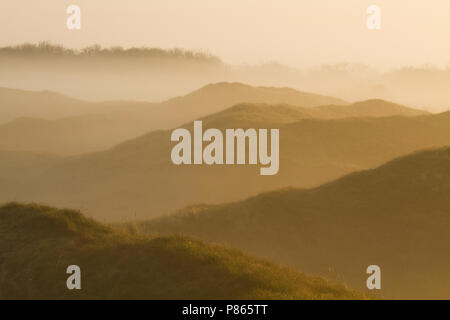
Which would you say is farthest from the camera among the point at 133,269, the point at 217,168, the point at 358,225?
the point at 217,168

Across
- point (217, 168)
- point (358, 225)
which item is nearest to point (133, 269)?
point (358, 225)

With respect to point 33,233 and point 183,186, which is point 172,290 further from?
point 183,186

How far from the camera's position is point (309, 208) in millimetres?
48562

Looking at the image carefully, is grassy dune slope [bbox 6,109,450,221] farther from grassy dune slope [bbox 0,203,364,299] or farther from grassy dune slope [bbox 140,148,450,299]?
grassy dune slope [bbox 0,203,364,299]

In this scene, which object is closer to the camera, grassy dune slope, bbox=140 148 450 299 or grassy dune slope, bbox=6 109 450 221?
grassy dune slope, bbox=140 148 450 299

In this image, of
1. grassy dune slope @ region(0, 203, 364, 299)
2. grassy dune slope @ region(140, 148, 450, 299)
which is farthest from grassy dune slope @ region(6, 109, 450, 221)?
grassy dune slope @ region(0, 203, 364, 299)

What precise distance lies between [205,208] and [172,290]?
107 ft

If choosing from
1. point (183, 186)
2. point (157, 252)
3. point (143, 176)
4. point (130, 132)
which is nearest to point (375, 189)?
point (157, 252)

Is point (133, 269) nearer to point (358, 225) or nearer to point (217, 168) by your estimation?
point (358, 225)

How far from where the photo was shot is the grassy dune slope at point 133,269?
2117cm

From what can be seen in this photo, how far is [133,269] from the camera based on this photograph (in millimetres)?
23562

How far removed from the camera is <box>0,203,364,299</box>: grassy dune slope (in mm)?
21172

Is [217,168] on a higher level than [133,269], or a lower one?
higher

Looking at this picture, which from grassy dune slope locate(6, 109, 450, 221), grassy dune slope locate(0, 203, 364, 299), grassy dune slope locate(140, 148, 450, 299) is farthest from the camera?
grassy dune slope locate(6, 109, 450, 221)
